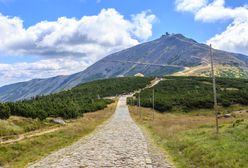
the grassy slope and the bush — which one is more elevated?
the bush

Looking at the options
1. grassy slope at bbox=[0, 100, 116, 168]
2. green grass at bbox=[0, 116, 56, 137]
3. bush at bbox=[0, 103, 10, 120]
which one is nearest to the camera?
grassy slope at bbox=[0, 100, 116, 168]

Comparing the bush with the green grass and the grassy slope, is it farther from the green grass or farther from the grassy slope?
the grassy slope

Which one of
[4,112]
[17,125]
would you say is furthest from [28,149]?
[4,112]

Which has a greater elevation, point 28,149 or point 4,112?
point 4,112

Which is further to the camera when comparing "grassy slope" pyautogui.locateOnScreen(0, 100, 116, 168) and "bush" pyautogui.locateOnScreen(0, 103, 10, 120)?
"bush" pyautogui.locateOnScreen(0, 103, 10, 120)

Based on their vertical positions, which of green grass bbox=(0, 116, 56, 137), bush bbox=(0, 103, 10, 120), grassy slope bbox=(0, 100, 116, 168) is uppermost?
bush bbox=(0, 103, 10, 120)

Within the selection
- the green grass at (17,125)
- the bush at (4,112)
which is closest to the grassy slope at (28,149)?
the green grass at (17,125)

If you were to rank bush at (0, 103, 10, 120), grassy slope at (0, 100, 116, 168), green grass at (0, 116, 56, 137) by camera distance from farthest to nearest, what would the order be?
bush at (0, 103, 10, 120)
green grass at (0, 116, 56, 137)
grassy slope at (0, 100, 116, 168)

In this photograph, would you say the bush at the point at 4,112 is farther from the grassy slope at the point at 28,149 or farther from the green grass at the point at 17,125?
the grassy slope at the point at 28,149

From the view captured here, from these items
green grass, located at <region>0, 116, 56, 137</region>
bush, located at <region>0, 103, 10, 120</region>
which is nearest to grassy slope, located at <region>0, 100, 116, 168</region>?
green grass, located at <region>0, 116, 56, 137</region>

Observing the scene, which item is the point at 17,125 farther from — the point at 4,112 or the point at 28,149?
the point at 28,149

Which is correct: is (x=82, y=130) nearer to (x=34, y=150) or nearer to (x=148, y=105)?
(x=34, y=150)

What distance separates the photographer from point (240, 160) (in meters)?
16.6

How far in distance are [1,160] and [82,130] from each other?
21406mm
